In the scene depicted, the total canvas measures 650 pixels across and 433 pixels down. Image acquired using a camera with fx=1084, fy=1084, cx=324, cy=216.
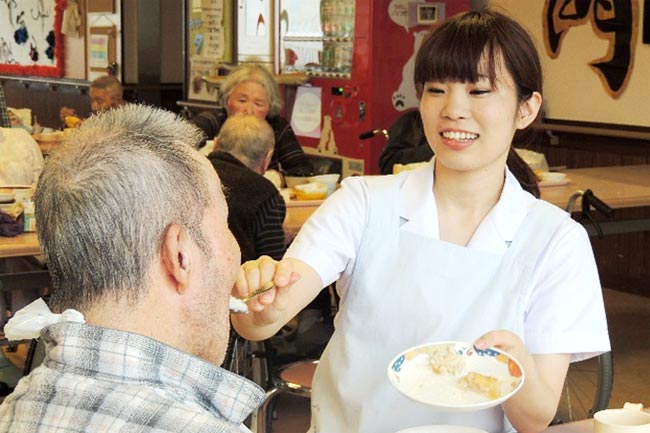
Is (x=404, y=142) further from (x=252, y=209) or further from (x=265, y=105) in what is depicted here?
(x=252, y=209)

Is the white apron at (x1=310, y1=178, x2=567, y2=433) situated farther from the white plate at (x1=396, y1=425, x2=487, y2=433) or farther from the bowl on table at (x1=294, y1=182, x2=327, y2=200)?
the bowl on table at (x1=294, y1=182, x2=327, y2=200)

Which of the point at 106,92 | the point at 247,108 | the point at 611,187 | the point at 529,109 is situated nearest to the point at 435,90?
the point at 529,109

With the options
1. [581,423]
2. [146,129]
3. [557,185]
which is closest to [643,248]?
[557,185]

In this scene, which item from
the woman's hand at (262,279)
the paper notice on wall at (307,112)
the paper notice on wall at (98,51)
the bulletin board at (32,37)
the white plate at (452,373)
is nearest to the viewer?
Result: the white plate at (452,373)

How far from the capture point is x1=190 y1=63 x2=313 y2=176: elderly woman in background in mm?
5785

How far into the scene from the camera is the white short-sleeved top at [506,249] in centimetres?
194

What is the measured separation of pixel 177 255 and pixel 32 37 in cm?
1252

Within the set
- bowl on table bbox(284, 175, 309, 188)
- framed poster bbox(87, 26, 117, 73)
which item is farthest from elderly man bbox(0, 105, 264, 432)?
framed poster bbox(87, 26, 117, 73)

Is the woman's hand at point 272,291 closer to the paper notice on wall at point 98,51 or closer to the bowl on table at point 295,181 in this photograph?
the bowl on table at point 295,181

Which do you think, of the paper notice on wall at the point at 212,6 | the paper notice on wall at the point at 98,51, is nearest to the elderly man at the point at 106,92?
the paper notice on wall at the point at 212,6

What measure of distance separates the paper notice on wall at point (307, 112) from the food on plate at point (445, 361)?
6.12 meters

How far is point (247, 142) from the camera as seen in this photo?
4188 millimetres

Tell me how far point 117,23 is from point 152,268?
32.8 feet

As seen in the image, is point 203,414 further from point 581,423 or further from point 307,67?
point 307,67
